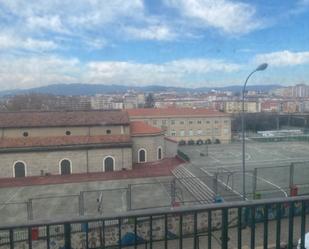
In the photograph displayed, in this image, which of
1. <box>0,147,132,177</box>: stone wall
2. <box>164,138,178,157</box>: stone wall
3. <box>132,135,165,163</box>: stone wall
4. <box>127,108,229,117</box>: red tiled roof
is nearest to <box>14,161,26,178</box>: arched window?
<box>0,147,132,177</box>: stone wall

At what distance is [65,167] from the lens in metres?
26.1

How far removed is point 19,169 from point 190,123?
2608 centimetres

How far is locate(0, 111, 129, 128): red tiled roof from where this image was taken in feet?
89.1

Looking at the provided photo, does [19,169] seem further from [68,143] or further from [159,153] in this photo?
[159,153]

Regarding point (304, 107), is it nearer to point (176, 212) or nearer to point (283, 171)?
point (283, 171)

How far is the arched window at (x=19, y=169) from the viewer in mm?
25359

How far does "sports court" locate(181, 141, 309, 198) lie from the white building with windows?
5.99 meters

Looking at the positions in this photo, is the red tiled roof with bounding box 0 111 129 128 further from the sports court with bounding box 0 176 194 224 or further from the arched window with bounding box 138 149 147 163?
the sports court with bounding box 0 176 194 224

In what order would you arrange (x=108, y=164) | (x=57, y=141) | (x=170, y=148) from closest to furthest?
(x=57, y=141) < (x=108, y=164) < (x=170, y=148)

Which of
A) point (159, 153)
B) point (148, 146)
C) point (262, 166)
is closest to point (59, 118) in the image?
point (148, 146)

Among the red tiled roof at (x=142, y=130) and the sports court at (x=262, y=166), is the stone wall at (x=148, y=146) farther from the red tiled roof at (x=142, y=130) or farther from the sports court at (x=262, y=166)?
the sports court at (x=262, y=166)

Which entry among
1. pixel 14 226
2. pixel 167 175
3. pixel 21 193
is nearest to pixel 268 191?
pixel 167 175

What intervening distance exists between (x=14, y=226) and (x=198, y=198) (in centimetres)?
1634

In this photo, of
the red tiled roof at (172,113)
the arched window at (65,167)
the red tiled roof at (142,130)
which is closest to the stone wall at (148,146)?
the red tiled roof at (142,130)
